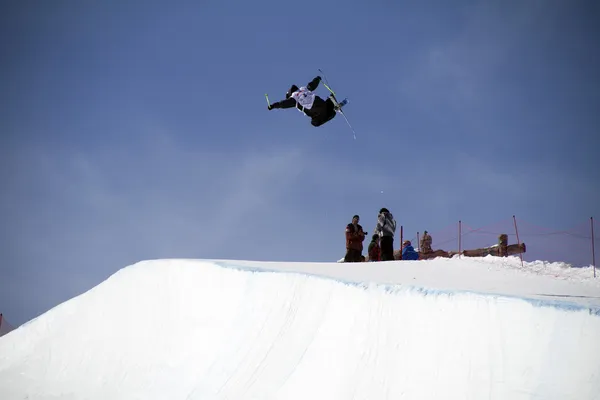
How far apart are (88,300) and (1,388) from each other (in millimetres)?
1801

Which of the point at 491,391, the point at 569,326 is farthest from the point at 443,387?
the point at 569,326

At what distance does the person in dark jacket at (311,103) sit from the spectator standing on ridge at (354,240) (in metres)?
2.18

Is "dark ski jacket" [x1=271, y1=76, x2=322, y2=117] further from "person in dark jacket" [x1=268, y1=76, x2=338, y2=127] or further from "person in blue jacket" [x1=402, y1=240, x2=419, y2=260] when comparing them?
"person in blue jacket" [x1=402, y1=240, x2=419, y2=260]

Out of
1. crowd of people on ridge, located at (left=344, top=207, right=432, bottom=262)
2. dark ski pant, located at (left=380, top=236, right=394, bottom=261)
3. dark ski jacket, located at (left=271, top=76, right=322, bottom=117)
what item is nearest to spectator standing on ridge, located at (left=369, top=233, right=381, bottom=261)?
crowd of people on ridge, located at (left=344, top=207, right=432, bottom=262)

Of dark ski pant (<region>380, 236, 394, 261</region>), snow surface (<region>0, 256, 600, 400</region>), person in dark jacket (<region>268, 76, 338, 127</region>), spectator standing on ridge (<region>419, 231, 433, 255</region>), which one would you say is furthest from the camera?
spectator standing on ridge (<region>419, 231, 433, 255</region>)

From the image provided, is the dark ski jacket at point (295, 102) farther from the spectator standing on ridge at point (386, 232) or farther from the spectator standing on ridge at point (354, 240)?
the spectator standing on ridge at point (386, 232)

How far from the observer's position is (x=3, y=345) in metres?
7.68

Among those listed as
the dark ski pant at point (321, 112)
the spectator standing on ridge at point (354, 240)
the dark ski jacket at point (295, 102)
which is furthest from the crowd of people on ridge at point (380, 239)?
the dark ski jacket at point (295, 102)

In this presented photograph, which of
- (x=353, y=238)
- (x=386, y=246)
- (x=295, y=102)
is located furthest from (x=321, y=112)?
(x=386, y=246)

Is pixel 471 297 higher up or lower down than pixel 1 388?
higher up

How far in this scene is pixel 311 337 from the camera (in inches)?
186

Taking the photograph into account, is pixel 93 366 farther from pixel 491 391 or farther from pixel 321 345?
pixel 491 391

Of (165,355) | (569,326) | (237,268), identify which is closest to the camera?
(569,326)

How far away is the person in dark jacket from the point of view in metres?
9.54
